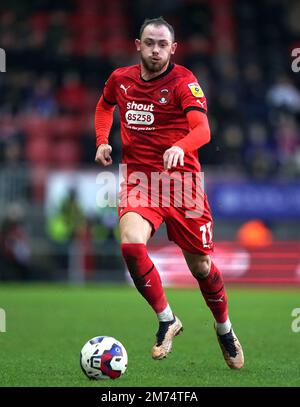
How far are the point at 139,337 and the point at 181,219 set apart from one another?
7.98 feet

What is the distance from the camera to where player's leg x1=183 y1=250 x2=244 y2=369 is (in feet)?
23.8

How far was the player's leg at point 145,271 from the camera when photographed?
22.6 ft

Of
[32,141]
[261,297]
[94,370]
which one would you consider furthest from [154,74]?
[32,141]

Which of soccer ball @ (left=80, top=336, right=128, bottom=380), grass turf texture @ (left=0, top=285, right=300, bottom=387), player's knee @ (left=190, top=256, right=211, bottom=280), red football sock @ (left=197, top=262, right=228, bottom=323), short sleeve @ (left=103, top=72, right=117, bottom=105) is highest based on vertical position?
short sleeve @ (left=103, top=72, right=117, bottom=105)

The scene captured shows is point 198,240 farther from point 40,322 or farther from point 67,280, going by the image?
point 67,280

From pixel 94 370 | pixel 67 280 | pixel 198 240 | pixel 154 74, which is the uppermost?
pixel 154 74

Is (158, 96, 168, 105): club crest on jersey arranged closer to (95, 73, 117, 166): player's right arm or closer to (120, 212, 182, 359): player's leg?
(95, 73, 117, 166): player's right arm

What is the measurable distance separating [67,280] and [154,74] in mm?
10706

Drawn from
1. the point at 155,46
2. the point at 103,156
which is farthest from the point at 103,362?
the point at 155,46

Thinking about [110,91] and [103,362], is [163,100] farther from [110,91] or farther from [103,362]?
[103,362]

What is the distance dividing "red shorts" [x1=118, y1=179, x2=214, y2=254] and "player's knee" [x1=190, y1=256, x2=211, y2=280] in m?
0.07

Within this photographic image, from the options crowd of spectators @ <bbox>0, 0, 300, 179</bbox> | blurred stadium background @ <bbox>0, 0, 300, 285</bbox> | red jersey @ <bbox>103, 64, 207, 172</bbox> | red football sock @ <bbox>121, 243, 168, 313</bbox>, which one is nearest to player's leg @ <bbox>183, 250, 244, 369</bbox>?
red football sock @ <bbox>121, 243, 168, 313</bbox>

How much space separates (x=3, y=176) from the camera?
1756cm
